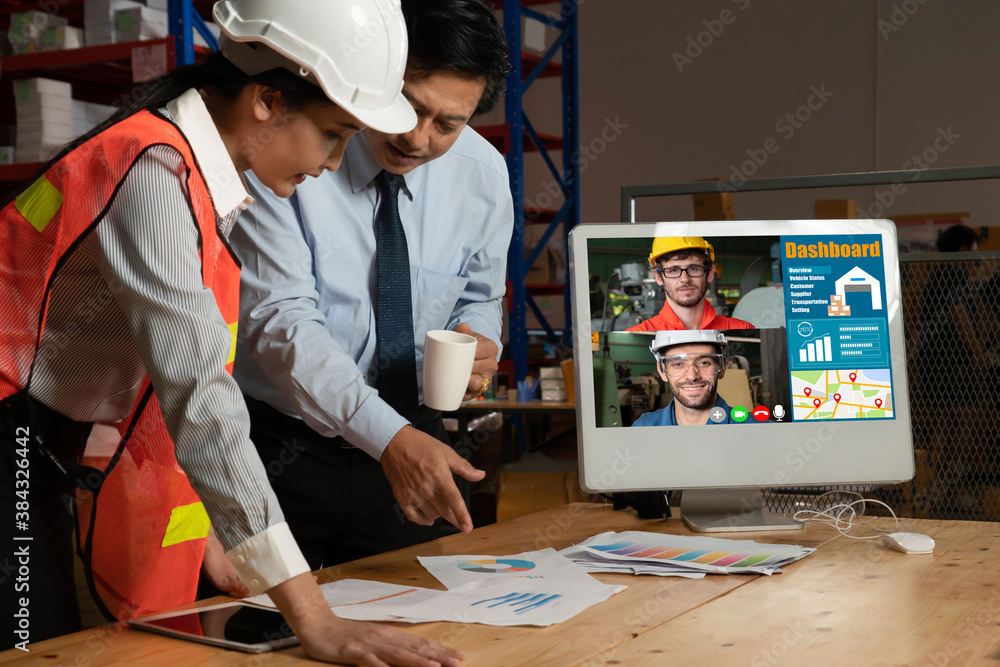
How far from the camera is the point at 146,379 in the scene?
3.55 feet

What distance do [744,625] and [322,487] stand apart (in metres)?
0.76

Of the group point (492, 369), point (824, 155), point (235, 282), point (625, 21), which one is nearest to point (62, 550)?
point (235, 282)

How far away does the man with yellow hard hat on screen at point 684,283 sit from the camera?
1489 millimetres

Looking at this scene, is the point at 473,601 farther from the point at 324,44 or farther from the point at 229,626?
the point at 324,44

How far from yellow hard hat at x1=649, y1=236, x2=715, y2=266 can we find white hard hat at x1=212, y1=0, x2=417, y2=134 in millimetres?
597

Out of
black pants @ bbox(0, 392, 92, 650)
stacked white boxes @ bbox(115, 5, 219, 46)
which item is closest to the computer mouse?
black pants @ bbox(0, 392, 92, 650)

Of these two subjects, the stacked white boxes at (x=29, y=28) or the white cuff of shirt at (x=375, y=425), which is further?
the stacked white boxes at (x=29, y=28)

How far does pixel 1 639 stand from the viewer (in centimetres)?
102

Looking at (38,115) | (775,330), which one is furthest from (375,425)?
(38,115)

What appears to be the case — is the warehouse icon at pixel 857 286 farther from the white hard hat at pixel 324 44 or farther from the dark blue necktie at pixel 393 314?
the white hard hat at pixel 324 44

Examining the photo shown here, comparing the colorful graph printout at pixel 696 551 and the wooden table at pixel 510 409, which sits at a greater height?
the wooden table at pixel 510 409

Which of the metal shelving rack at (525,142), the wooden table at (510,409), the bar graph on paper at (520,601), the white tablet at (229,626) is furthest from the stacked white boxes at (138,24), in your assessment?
the bar graph on paper at (520,601)

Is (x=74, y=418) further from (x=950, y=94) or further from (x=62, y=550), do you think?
(x=950, y=94)

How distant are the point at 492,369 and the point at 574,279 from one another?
0.23m
